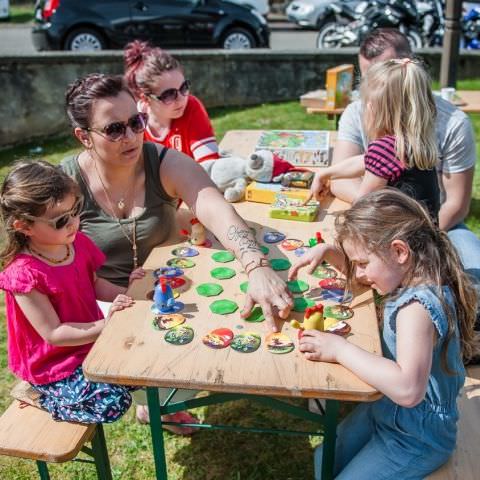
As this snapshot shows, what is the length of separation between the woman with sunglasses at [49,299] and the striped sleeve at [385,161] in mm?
1149

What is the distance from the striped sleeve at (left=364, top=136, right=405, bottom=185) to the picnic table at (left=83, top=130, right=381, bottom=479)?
2.01 feet

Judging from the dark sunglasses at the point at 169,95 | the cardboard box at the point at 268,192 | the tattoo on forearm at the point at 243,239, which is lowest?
the cardboard box at the point at 268,192

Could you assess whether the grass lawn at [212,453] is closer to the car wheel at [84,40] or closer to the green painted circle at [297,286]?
the green painted circle at [297,286]

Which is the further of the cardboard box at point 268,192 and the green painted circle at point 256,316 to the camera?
the cardboard box at point 268,192

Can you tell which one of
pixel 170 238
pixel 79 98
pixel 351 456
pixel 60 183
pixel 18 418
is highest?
pixel 79 98

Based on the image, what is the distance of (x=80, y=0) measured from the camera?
9.00m

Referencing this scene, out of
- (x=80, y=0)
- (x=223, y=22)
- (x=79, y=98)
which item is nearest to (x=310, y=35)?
(x=223, y=22)

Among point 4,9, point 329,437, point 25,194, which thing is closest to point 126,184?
point 25,194

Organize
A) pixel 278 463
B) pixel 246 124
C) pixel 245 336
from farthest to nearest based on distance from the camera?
pixel 246 124
pixel 278 463
pixel 245 336

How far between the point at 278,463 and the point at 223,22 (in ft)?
27.5

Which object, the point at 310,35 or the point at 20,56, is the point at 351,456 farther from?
the point at 310,35

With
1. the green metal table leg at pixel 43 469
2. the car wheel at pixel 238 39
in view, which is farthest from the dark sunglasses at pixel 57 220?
the car wheel at pixel 238 39

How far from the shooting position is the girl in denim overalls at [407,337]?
61.1 inches

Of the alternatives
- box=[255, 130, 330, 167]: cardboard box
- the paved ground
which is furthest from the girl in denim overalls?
the paved ground
